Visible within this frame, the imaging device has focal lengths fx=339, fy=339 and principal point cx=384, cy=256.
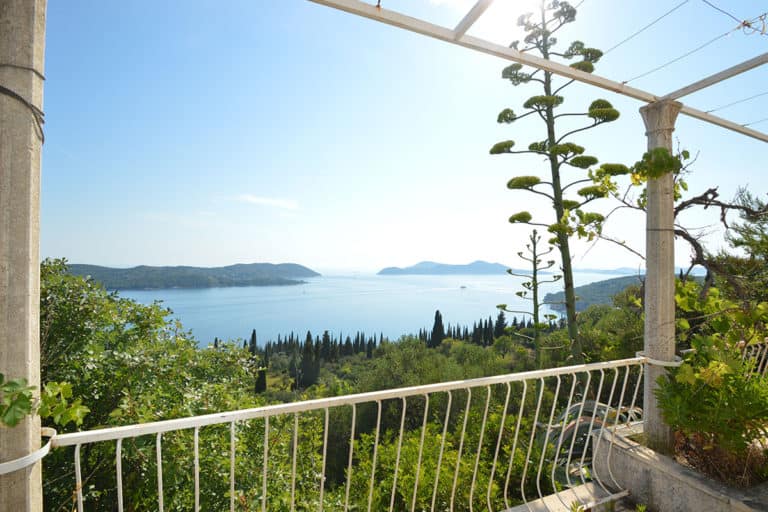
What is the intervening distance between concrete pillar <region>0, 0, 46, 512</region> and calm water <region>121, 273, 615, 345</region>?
1189 inches

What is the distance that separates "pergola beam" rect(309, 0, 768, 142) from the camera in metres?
1.50

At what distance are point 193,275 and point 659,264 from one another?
102ft

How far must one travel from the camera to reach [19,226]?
0.99 meters

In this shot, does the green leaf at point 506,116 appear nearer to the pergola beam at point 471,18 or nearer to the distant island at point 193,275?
the pergola beam at point 471,18

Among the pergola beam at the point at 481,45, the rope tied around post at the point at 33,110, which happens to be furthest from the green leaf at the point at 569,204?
the rope tied around post at the point at 33,110

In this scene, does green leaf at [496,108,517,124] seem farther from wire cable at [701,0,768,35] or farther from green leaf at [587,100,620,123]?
wire cable at [701,0,768,35]

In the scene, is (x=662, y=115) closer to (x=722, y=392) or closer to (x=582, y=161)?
(x=722, y=392)

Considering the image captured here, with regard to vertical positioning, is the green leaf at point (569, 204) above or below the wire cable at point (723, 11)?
below

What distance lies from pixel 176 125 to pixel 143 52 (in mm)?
6403

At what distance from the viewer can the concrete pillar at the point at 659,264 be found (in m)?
2.32

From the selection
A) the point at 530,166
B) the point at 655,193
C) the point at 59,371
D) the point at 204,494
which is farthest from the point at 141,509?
the point at 530,166

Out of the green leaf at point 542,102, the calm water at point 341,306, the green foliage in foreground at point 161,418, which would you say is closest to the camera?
the green foliage in foreground at point 161,418

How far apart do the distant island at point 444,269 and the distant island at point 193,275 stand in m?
30.2

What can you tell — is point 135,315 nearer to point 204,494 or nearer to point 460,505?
point 204,494
